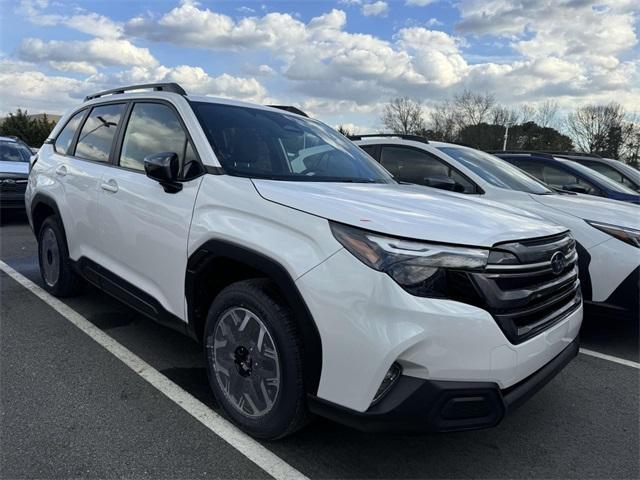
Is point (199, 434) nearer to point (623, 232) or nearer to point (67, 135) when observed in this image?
point (67, 135)

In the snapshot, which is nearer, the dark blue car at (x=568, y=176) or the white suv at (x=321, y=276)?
the white suv at (x=321, y=276)

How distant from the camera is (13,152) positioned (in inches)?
421

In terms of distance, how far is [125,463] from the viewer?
245 centimetres

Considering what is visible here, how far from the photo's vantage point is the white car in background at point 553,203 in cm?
396

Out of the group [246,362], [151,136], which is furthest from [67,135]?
[246,362]

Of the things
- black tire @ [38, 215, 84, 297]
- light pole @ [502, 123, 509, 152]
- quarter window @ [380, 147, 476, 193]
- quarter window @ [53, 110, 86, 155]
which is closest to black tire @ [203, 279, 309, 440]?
black tire @ [38, 215, 84, 297]

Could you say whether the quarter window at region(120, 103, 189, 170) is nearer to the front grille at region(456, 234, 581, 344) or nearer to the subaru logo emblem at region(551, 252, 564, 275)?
the front grille at region(456, 234, 581, 344)

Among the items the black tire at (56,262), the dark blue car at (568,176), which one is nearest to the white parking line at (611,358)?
the dark blue car at (568,176)

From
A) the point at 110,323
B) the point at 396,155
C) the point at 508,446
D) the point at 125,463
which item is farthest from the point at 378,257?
the point at 396,155

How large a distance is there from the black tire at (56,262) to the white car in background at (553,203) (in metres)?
3.20

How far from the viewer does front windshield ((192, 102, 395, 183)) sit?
306cm

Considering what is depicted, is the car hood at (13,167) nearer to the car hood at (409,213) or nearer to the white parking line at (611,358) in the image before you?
the car hood at (409,213)

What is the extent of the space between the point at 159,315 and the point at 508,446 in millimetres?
2157

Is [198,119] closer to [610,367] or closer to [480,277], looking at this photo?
[480,277]
